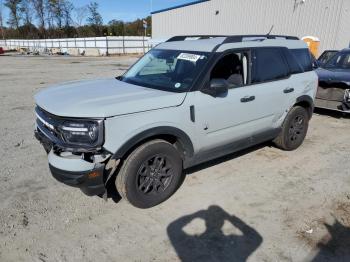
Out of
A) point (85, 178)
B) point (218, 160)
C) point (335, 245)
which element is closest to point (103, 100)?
point (85, 178)

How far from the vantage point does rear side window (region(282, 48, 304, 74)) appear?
18.0 feet

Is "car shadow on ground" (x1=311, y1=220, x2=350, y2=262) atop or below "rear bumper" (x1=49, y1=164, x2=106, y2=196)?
below

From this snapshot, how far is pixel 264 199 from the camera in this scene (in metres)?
4.26

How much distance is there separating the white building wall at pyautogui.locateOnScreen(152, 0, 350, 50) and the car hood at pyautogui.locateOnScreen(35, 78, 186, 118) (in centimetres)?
1714

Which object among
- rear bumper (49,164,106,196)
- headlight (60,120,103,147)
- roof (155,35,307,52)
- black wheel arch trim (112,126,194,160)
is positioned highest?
roof (155,35,307,52)

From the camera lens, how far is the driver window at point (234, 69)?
4.56 m

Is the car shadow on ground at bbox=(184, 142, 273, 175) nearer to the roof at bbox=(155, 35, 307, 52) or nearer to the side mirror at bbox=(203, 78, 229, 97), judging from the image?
the side mirror at bbox=(203, 78, 229, 97)

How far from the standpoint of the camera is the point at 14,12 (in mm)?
80500

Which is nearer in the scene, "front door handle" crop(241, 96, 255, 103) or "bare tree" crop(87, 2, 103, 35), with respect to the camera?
"front door handle" crop(241, 96, 255, 103)

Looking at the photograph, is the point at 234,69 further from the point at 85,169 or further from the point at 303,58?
the point at 85,169

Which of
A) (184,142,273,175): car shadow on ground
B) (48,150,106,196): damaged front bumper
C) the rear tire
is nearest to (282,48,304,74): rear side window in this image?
the rear tire

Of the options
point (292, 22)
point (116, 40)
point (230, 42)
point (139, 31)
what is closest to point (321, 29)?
point (292, 22)

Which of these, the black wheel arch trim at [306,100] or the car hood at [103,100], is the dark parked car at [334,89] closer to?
the black wheel arch trim at [306,100]

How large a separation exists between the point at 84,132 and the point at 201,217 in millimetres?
1599
